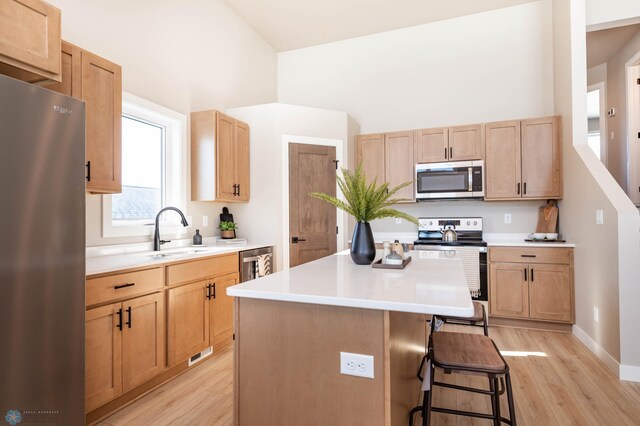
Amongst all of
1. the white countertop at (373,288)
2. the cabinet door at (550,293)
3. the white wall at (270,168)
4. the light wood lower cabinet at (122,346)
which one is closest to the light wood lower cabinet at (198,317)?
the light wood lower cabinet at (122,346)

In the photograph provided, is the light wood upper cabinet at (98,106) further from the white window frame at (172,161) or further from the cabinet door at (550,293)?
the cabinet door at (550,293)

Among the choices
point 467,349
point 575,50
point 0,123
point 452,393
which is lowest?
point 452,393

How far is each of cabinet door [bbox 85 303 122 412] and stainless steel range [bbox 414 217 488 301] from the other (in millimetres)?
2652

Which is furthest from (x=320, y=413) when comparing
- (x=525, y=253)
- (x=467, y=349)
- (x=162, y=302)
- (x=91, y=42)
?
(x=525, y=253)

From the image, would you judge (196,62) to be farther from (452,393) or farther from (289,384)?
(452,393)

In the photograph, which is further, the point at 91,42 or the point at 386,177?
the point at 386,177

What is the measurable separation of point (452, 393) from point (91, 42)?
3.55 meters

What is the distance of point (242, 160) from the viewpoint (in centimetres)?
396

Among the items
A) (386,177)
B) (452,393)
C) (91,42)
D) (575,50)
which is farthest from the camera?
(386,177)

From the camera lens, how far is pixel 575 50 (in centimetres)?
339

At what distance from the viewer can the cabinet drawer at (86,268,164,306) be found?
1952 millimetres

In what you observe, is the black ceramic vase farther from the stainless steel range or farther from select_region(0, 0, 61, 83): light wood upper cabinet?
select_region(0, 0, 61, 83): light wood upper cabinet

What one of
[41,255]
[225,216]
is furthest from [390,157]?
[41,255]

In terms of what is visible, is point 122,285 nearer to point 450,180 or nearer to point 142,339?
point 142,339
